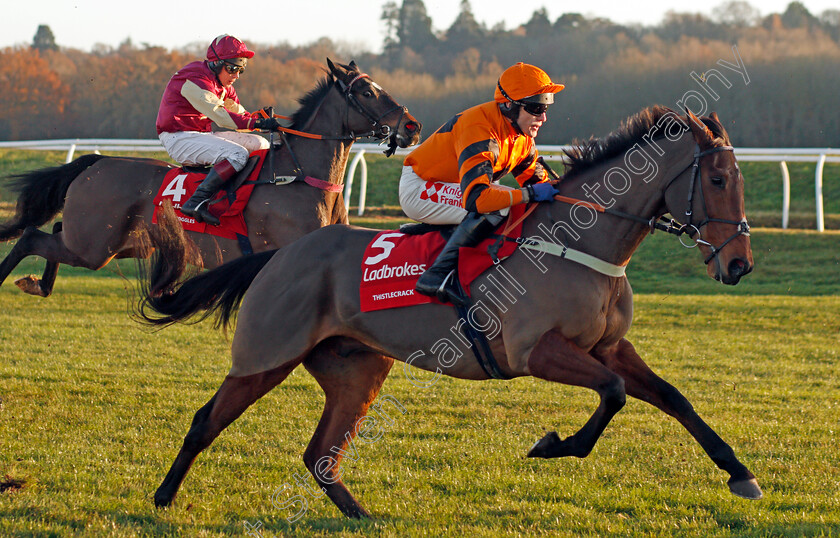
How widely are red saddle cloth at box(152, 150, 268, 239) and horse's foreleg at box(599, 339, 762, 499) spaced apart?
324cm

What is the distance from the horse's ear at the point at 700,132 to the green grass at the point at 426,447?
1.63 metres

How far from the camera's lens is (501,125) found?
13.2ft

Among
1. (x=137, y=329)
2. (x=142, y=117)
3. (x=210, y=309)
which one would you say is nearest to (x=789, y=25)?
(x=142, y=117)

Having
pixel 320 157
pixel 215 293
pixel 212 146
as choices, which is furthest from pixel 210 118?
pixel 215 293

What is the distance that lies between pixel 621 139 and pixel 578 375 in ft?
3.68

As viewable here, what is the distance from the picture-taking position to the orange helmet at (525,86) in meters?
3.94

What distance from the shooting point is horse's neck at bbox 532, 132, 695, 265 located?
3.81 m

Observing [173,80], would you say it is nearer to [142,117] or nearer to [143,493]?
[143,493]

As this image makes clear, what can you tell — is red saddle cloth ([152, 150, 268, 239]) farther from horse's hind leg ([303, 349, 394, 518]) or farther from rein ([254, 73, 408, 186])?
horse's hind leg ([303, 349, 394, 518])


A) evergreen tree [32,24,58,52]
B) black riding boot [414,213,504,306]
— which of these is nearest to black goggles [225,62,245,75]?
black riding boot [414,213,504,306]

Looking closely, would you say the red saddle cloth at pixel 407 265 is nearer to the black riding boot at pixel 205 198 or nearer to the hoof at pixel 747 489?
the hoof at pixel 747 489

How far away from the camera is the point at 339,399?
14.0ft

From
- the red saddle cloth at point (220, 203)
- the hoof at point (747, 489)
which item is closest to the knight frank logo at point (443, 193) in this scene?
the hoof at point (747, 489)

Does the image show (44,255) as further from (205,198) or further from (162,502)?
(162,502)
